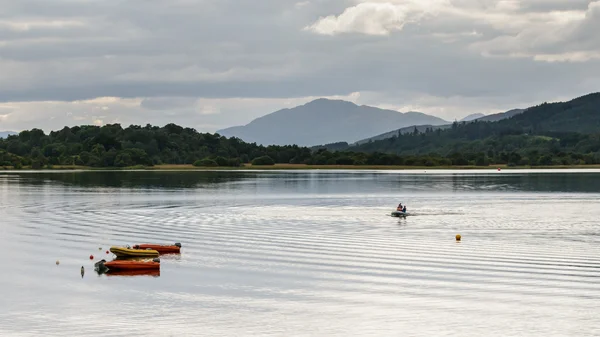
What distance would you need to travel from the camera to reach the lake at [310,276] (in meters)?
37.9

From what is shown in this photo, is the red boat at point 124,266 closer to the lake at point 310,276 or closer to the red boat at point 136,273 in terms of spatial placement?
the red boat at point 136,273

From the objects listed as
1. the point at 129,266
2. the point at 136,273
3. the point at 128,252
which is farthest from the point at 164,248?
the point at 136,273

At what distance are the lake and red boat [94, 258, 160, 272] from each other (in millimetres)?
783

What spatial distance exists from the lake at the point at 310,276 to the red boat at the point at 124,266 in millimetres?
783

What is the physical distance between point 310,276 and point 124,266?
41.7 feet

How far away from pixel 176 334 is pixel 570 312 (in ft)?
62.6

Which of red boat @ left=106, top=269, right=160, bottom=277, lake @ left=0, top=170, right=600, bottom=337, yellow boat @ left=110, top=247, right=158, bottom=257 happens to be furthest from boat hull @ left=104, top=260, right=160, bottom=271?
yellow boat @ left=110, top=247, right=158, bottom=257

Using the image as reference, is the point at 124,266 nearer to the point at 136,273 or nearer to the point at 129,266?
the point at 129,266

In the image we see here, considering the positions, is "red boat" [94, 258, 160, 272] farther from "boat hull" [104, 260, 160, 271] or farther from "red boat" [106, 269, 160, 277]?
"red boat" [106, 269, 160, 277]

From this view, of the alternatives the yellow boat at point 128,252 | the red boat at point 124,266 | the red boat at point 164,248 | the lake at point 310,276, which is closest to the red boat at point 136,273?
the red boat at point 124,266

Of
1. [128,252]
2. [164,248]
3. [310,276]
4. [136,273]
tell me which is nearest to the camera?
[310,276]

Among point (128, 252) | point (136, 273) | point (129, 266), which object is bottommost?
point (136, 273)

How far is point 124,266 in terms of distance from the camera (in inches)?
2092

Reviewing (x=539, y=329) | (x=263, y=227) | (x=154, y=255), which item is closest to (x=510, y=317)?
(x=539, y=329)
